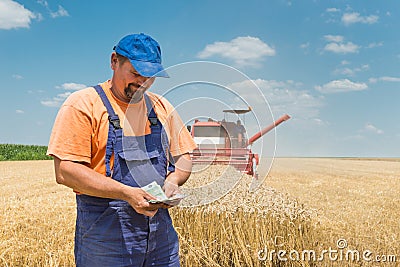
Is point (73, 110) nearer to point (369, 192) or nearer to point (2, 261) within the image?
point (2, 261)

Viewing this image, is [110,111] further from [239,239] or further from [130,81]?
[239,239]

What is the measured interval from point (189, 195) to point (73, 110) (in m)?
0.83

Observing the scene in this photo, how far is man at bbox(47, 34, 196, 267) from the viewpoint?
5.99 ft

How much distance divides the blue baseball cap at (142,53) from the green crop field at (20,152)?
111 ft

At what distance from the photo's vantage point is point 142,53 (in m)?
1.92

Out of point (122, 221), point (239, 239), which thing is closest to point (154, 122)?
point (122, 221)

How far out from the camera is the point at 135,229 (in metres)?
1.93

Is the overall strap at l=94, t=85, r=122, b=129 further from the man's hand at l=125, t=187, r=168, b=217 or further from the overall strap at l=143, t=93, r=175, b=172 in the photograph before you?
the man's hand at l=125, t=187, r=168, b=217

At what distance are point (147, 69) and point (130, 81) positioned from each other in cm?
11

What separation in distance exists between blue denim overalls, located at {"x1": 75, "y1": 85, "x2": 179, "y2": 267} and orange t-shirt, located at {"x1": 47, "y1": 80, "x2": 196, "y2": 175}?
33 mm

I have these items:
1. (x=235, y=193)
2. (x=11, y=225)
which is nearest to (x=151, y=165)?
(x=235, y=193)

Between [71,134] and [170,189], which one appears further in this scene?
[170,189]

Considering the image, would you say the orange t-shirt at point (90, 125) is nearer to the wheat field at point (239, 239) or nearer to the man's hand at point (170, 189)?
the man's hand at point (170, 189)
